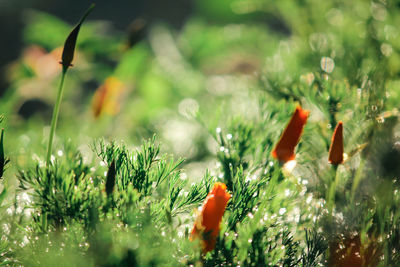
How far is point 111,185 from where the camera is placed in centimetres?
33

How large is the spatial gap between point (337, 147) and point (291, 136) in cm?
4

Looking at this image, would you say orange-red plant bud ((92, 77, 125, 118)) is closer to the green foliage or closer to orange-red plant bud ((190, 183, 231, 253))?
the green foliage

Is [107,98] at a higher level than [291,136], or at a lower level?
higher

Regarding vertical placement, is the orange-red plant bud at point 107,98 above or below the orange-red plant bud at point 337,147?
above

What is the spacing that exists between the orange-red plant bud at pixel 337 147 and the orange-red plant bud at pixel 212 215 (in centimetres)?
12

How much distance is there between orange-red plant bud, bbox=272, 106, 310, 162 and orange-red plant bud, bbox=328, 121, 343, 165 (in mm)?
30

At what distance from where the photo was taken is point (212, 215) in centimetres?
32

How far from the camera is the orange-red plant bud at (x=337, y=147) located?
36 centimetres

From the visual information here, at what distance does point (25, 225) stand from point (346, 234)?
0.31m

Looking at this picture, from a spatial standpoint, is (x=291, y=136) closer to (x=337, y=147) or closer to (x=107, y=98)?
(x=337, y=147)

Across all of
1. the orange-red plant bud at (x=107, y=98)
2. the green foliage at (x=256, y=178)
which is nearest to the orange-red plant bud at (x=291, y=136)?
the green foliage at (x=256, y=178)

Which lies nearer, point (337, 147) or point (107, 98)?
point (337, 147)

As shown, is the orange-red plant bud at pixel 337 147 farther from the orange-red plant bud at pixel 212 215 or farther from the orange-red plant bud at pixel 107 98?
the orange-red plant bud at pixel 107 98

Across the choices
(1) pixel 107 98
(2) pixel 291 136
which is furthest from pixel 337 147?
(1) pixel 107 98
